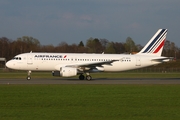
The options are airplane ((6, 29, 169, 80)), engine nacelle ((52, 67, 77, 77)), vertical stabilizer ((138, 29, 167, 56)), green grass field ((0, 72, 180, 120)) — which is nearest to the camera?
green grass field ((0, 72, 180, 120))

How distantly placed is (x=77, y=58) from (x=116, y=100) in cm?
2351

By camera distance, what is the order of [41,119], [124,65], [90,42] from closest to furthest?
[41,119] → [124,65] → [90,42]

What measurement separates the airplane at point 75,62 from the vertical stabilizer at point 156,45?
120cm

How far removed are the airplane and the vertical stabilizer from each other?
1204 mm

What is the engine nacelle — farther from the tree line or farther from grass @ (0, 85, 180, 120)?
the tree line

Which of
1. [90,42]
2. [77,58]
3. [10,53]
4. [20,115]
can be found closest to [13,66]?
[77,58]

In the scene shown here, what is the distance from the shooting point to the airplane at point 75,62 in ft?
140

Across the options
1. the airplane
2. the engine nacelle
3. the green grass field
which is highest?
the airplane

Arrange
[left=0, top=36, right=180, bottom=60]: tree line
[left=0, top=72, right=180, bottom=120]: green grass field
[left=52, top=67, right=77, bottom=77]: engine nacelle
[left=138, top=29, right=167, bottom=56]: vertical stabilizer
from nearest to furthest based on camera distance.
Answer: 1. [left=0, top=72, right=180, bottom=120]: green grass field
2. [left=52, top=67, right=77, bottom=77]: engine nacelle
3. [left=138, top=29, right=167, bottom=56]: vertical stabilizer
4. [left=0, top=36, right=180, bottom=60]: tree line

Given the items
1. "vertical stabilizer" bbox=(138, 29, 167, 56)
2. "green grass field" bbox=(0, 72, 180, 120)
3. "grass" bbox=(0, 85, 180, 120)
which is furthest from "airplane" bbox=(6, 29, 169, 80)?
"grass" bbox=(0, 85, 180, 120)

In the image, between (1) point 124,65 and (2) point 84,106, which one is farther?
(1) point 124,65

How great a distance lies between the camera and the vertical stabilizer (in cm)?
4766

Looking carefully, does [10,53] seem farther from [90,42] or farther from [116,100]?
[116,100]

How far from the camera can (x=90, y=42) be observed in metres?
166
